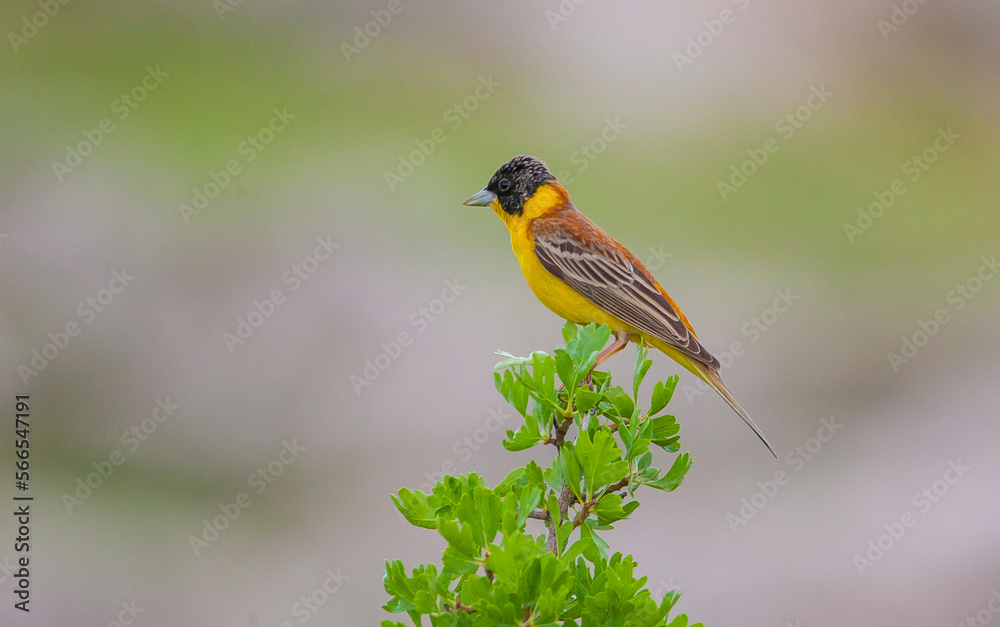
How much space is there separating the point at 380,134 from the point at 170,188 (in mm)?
2637

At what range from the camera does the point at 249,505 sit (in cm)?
717

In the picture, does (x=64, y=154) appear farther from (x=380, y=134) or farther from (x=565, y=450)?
(x=565, y=450)

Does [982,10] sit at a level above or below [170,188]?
below

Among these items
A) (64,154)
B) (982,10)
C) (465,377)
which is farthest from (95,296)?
(982,10)

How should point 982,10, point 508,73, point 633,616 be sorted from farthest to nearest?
point 982,10, point 508,73, point 633,616
